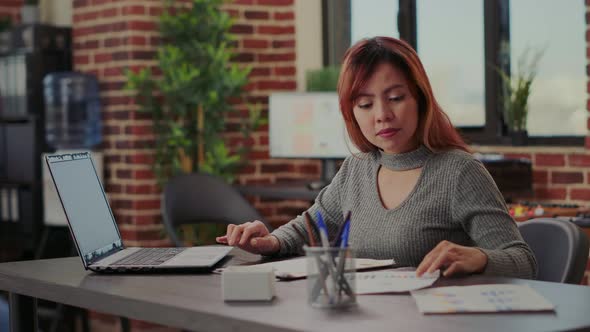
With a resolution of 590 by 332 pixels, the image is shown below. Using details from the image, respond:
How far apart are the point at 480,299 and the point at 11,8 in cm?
491

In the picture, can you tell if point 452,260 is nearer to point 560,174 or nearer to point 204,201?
point 560,174

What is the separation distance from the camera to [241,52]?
5184 millimetres

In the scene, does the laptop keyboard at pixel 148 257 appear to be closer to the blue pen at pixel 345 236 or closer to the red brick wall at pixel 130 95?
the blue pen at pixel 345 236

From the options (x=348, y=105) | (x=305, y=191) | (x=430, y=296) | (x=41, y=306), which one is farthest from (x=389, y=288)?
(x=41, y=306)

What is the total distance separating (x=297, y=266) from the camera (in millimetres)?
2078

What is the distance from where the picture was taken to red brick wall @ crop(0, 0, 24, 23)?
5.95 m

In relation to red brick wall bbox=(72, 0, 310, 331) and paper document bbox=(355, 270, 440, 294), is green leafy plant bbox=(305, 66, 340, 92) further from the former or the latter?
paper document bbox=(355, 270, 440, 294)

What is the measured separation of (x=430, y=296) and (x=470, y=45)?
10.5 feet

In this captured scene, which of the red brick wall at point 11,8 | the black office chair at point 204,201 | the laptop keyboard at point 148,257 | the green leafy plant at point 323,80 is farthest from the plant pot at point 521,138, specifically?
the red brick wall at point 11,8

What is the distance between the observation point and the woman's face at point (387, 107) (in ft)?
7.14

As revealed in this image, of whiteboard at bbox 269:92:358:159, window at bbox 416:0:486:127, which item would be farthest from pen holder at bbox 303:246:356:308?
window at bbox 416:0:486:127

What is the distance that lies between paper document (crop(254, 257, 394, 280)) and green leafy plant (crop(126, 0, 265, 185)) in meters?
2.75

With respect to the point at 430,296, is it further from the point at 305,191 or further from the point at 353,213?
the point at 305,191

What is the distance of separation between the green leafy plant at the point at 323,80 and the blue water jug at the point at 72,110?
1.09 meters
